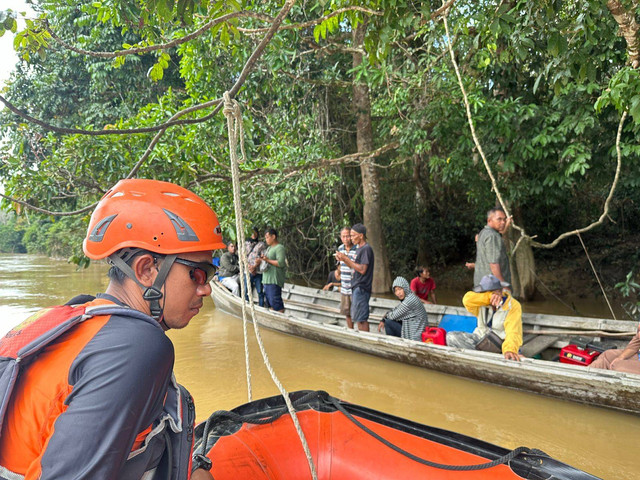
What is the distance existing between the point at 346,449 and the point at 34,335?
Result: 1.75m

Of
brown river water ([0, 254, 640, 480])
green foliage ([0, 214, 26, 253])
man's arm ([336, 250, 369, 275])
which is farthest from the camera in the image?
green foliage ([0, 214, 26, 253])

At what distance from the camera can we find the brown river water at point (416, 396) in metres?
3.71

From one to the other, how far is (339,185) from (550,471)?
30.3 ft

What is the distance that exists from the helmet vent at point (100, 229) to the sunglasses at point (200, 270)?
0.20 m

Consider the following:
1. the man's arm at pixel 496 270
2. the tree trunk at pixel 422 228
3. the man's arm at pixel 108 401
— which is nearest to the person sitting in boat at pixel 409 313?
the man's arm at pixel 496 270

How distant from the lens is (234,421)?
2305mm

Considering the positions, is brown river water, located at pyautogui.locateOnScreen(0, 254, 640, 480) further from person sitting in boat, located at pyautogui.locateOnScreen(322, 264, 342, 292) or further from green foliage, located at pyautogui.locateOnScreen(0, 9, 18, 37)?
green foliage, located at pyautogui.locateOnScreen(0, 9, 18, 37)

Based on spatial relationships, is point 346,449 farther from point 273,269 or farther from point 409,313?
point 273,269

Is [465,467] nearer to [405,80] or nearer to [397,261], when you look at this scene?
[405,80]

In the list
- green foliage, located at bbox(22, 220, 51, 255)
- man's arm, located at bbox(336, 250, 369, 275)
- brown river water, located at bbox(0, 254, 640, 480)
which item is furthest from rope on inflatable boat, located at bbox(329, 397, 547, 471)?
green foliage, located at bbox(22, 220, 51, 255)

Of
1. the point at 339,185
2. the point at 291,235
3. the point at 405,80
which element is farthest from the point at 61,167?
the point at 291,235

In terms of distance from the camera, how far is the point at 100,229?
46.6 inches

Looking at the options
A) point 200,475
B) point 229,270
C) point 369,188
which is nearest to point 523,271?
point 369,188

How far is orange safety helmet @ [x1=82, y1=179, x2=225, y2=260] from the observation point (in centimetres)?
117
